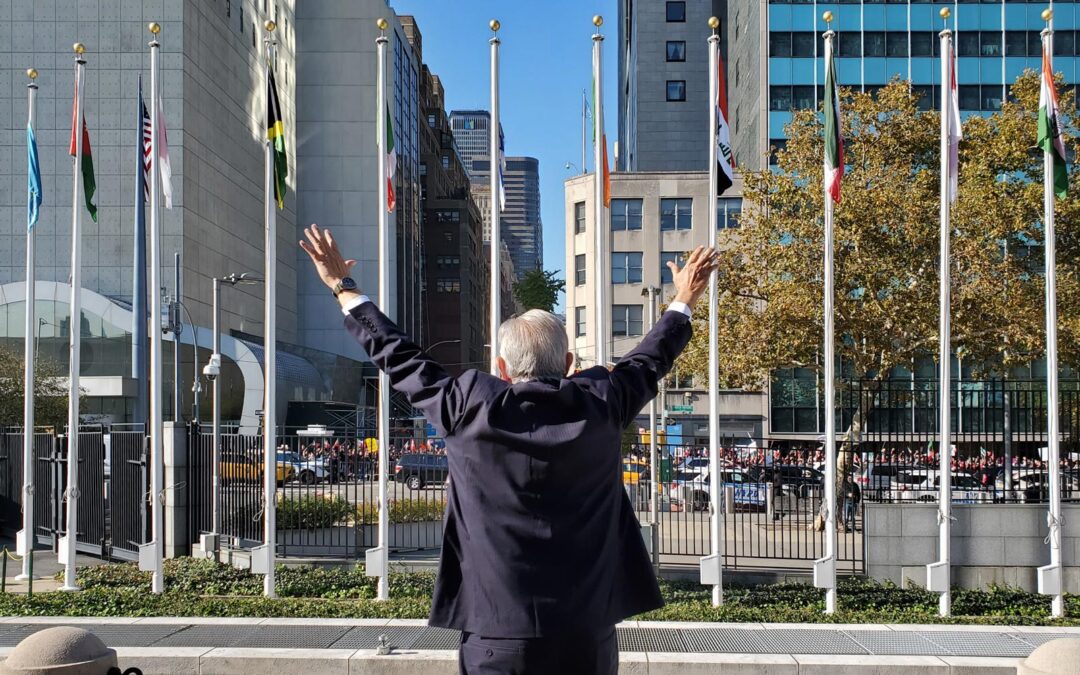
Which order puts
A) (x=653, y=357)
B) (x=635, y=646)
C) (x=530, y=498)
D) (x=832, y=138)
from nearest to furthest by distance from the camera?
(x=530, y=498)
(x=653, y=357)
(x=635, y=646)
(x=832, y=138)

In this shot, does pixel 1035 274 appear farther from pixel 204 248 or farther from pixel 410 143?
pixel 410 143

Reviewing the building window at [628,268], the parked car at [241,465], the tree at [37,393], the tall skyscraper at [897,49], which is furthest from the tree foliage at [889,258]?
the building window at [628,268]

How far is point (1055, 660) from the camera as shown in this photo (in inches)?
226

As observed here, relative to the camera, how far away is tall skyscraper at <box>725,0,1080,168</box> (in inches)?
2239

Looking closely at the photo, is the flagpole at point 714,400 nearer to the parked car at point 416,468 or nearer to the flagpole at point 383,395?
the flagpole at point 383,395

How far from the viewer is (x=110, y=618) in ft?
38.7

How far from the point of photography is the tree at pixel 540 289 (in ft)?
237

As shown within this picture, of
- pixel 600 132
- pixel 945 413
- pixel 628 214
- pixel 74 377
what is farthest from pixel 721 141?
pixel 628 214

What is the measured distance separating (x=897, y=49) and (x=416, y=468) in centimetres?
4935

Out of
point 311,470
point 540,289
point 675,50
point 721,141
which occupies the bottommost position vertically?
point 311,470

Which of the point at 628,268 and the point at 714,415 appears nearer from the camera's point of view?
the point at 714,415

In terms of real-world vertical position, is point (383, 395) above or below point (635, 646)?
above

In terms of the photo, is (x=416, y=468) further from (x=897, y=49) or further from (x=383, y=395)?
(x=897, y=49)

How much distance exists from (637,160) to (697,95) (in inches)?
265
